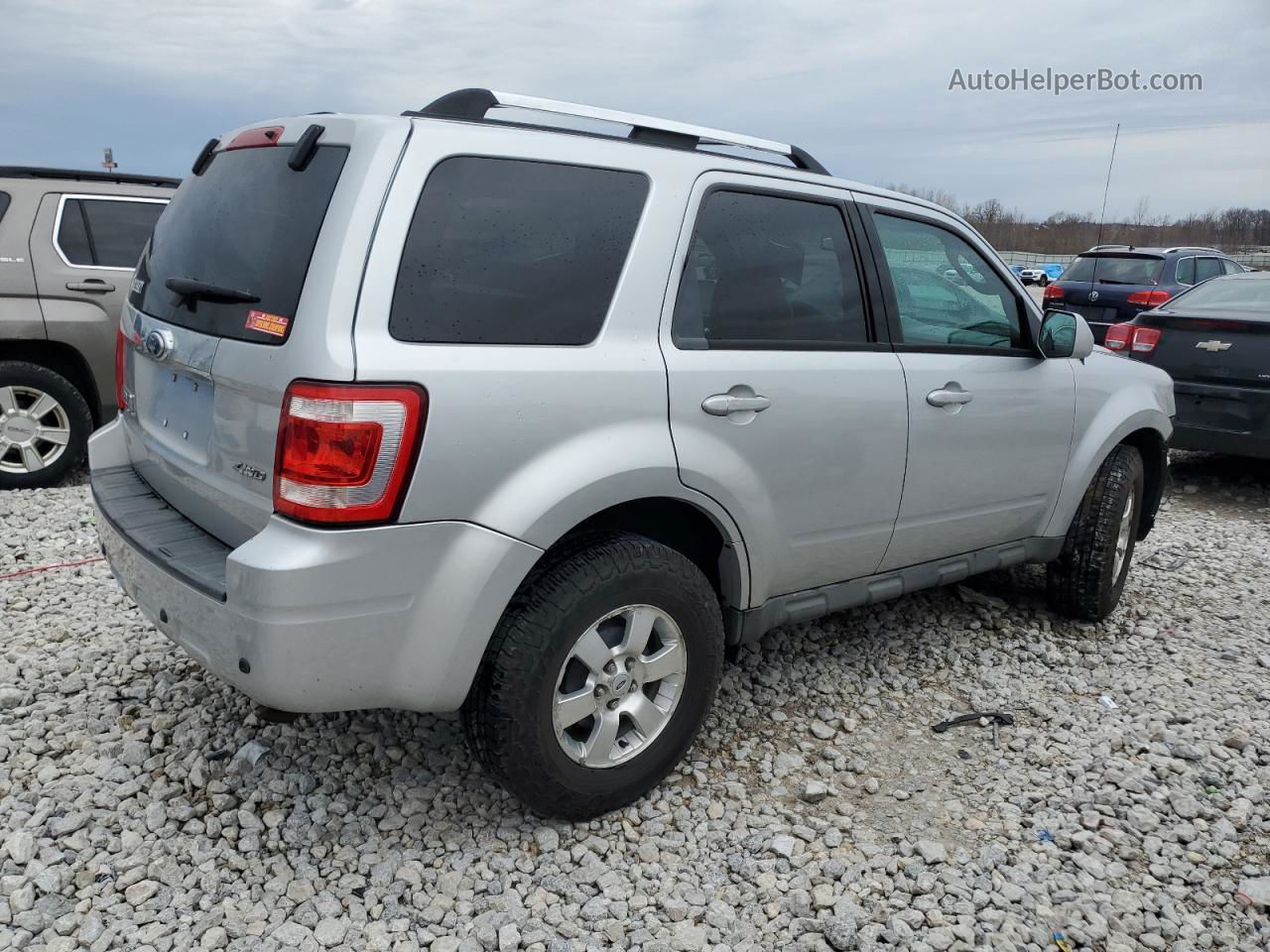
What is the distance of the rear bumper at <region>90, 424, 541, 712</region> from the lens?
224 centimetres

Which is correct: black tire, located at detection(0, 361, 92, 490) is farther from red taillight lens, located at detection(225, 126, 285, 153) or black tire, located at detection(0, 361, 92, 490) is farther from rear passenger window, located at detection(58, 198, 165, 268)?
red taillight lens, located at detection(225, 126, 285, 153)

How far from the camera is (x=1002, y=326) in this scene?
3.87 meters

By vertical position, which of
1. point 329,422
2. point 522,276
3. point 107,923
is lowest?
point 107,923

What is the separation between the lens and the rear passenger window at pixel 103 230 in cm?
610

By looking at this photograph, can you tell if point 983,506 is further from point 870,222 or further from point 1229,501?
point 1229,501

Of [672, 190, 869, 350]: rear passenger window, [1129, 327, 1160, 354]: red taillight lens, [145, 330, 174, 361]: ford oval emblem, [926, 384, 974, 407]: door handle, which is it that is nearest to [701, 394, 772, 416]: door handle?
[672, 190, 869, 350]: rear passenger window

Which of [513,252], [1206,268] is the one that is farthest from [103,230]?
[1206,268]

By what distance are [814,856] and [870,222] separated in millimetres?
2032

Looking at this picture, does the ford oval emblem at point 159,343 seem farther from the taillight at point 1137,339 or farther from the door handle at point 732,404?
the taillight at point 1137,339

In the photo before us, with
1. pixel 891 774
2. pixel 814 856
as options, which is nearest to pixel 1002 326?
pixel 891 774

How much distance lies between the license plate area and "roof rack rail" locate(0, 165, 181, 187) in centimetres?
387

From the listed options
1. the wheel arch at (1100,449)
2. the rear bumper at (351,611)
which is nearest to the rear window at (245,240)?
the rear bumper at (351,611)

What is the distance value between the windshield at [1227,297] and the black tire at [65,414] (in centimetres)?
737

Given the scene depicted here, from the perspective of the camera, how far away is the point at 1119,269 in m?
12.2
